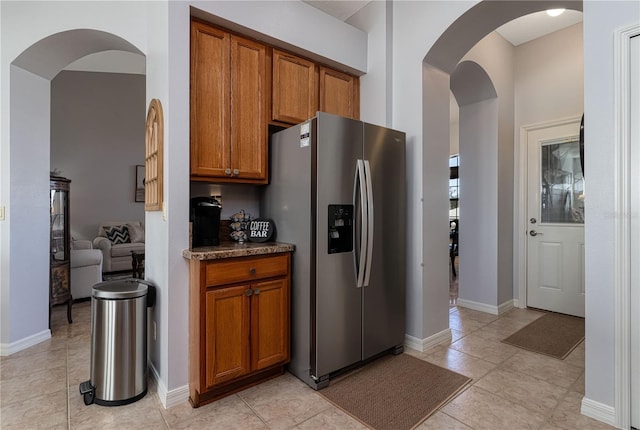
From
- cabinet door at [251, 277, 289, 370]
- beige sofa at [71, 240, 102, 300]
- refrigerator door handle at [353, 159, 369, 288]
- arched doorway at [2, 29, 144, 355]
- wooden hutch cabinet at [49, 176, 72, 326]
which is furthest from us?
beige sofa at [71, 240, 102, 300]

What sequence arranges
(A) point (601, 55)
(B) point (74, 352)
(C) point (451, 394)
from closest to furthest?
(A) point (601, 55)
(C) point (451, 394)
(B) point (74, 352)

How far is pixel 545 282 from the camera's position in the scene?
400cm

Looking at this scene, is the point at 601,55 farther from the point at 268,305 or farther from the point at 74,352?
the point at 74,352

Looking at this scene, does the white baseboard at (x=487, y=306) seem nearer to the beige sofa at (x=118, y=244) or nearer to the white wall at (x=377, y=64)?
the white wall at (x=377, y=64)

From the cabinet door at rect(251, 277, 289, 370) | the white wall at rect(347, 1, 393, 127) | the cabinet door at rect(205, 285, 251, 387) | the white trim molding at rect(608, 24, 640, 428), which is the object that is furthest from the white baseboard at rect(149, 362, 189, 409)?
the white wall at rect(347, 1, 393, 127)

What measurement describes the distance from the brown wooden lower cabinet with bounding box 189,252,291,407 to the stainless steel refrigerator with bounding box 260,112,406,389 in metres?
0.13

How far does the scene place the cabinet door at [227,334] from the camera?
6.62 ft

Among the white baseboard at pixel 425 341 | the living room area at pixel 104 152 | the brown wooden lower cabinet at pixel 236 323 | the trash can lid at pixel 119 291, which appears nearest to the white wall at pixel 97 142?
the living room area at pixel 104 152

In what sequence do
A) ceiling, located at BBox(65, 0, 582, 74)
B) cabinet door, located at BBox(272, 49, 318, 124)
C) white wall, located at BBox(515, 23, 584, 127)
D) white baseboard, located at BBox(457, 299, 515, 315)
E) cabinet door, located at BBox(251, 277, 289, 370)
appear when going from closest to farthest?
cabinet door, located at BBox(251, 277, 289, 370) → cabinet door, located at BBox(272, 49, 318, 124) → ceiling, located at BBox(65, 0, 582, 74) → white wall, located at BBox(515, 23, 584, 127) → white baseboard, located at BBox(457, 299, 515, 315)

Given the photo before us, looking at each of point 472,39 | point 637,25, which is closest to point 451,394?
point 637,25

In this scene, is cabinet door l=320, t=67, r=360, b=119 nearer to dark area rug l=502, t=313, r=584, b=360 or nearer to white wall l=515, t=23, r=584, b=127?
white wall l=515, t=23, r=584, b=127

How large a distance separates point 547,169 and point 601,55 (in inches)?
95.1

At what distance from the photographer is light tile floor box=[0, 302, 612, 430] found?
6.14 ft

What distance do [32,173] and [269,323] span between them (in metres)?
2.57
